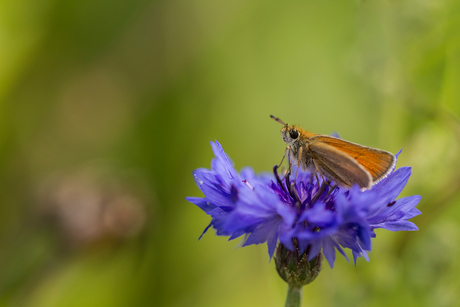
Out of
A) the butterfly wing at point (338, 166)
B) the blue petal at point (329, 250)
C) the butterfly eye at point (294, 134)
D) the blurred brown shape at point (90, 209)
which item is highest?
the butterfly eye at point (294, 134)

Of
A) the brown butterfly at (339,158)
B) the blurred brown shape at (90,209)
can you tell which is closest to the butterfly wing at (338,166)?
the brown butterfly at (339,158)

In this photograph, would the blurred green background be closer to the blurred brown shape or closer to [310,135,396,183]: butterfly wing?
the blurred brown shape

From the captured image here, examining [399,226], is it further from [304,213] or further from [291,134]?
[291,134]

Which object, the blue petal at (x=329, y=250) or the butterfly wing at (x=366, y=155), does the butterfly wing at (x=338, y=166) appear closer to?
the butterfly wing at (x=366, y=155)

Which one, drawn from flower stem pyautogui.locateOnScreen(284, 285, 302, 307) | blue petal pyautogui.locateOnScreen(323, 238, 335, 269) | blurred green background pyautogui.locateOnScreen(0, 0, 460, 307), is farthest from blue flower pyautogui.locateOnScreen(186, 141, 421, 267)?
blurred green background pyautogui.locateOnScreen(0, 0, 460, 307)

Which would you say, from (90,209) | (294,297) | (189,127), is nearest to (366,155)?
(294,297)

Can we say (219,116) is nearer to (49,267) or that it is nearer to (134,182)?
(134,182)
